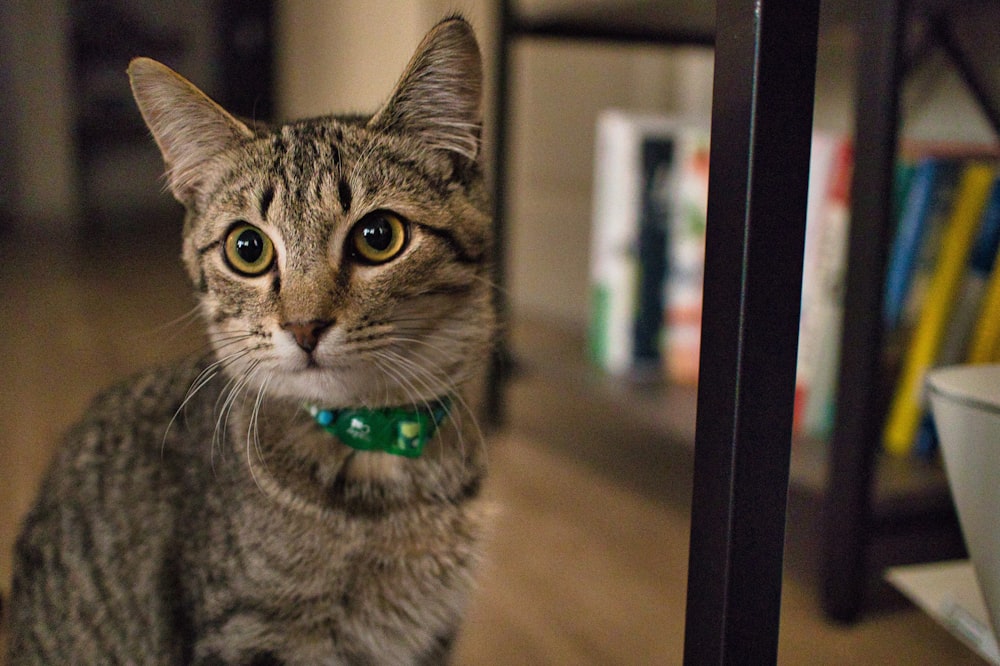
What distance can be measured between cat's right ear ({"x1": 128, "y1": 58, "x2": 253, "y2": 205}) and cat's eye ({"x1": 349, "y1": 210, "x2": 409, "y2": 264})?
141 mm

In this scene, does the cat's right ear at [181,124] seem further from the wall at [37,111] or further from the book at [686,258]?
the wall at [37,111]

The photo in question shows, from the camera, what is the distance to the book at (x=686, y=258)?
146 centimetres

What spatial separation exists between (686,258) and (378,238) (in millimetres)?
948

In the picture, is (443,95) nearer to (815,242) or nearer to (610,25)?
(815,242)

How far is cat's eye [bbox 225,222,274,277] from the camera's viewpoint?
649 millimetres

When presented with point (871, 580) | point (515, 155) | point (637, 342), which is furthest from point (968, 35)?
point (515, 155)

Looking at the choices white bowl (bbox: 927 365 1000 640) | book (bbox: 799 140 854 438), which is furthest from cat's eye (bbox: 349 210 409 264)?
book (bbox: 799 140 854 438)

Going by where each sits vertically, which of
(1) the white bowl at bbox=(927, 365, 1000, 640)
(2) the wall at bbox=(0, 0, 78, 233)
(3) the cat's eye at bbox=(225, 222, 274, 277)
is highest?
(2) the wall at bbox=(0, 0, 78, 233)

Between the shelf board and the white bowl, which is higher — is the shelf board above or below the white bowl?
above

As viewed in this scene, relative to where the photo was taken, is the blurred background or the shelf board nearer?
the blurred background

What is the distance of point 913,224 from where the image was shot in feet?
3.76

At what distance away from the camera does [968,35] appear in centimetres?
129

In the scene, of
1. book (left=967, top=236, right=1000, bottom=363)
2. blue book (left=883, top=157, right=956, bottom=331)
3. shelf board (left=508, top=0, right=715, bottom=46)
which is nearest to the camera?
book (left=967, top=236, right=1000, bottom=363)

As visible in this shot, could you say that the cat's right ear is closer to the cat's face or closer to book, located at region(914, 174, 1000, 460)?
the cat's face
